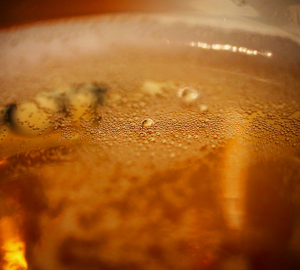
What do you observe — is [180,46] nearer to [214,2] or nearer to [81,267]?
[214,2]

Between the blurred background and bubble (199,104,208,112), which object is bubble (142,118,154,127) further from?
the blurred background

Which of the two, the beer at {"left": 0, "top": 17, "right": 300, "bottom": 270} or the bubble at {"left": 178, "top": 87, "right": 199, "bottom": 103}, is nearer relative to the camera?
the beer at {"left": 0, "top": 17, "right": 300, "bottom": 270}

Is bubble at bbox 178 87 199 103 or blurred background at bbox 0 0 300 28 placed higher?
blurred background at bbox 0 0 300 28

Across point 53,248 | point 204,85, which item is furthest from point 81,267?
point 204,85

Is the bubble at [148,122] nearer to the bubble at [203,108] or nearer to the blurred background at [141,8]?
the bubble at [203,108]

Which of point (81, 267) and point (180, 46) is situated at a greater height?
point (180, 46)

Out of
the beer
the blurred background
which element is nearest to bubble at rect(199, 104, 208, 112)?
the beer

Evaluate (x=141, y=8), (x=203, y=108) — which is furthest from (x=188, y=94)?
(x=141, y=8)

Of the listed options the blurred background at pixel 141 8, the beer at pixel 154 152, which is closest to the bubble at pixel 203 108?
the beer at pixel 154 152
